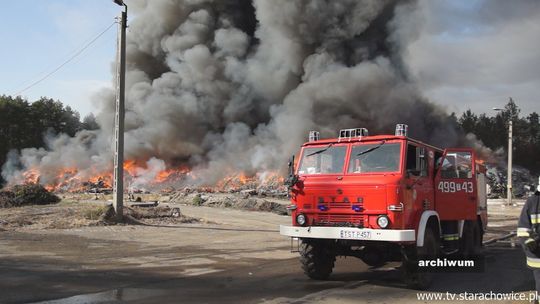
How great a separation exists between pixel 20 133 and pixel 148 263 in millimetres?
51724

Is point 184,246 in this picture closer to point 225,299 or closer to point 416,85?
point 225,299

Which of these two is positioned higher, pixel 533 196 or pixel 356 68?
pixel 356 68

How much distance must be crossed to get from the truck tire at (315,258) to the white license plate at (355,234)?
0.71 metres

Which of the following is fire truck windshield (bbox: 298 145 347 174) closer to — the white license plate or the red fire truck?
the red fire truck

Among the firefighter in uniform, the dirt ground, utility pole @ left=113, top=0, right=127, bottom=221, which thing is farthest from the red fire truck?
utility pole @ left=113, top=0, right=127, bottom=221

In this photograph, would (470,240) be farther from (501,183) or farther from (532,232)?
(501,183)

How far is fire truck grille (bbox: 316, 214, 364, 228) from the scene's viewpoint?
7203 mm

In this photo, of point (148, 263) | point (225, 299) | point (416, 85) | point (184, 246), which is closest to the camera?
point (225, 299)

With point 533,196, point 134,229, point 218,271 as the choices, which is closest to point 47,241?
point 134,229

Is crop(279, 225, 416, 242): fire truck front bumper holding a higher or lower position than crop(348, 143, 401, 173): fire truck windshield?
lower

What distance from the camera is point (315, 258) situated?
773 centimetres

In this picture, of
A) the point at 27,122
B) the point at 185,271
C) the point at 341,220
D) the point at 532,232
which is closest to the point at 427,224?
the point at 341,220

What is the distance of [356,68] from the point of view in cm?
3831

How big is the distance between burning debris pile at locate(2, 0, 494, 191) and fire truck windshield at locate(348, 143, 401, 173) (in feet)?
90.9
